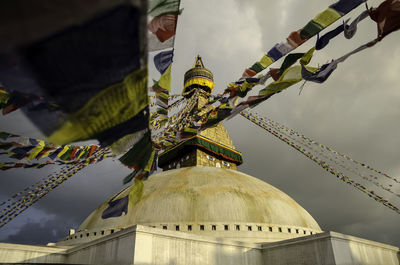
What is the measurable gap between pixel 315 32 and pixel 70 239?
15036 mm

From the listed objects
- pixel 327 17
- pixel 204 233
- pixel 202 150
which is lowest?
pixel 204 233

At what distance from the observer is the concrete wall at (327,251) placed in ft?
34.0

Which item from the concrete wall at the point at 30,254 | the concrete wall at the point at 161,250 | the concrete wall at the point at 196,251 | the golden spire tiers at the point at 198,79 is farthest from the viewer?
the golden spire tiers at the point at 198,79

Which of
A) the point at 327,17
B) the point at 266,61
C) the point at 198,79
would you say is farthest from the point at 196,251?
the point at 198,79

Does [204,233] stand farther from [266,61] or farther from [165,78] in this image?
[165,78]

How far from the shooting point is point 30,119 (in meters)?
2.88

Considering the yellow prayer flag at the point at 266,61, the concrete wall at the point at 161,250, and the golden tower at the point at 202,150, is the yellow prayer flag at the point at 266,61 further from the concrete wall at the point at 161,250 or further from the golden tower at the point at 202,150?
the golden tower at the point at 202,150

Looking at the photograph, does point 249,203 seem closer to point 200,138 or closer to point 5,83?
point 200,138

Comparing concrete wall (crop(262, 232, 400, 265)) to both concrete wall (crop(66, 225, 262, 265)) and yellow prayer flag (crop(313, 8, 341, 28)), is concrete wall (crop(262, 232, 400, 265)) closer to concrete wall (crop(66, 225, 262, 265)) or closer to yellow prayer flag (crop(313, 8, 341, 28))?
concrete wall (crop(66, 225, 262, 265))

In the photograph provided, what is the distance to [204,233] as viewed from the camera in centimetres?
1269

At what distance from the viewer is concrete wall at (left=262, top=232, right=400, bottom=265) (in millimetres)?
10352

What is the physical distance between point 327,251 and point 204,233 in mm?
5063

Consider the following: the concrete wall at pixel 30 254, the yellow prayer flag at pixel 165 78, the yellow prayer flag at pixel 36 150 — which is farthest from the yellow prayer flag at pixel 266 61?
the concrete wall at pixel 30 254

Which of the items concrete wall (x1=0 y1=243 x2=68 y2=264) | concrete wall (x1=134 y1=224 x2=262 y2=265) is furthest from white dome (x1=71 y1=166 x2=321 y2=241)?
concrete wall (x1=0 y1=243 x2=68 y2=264)
